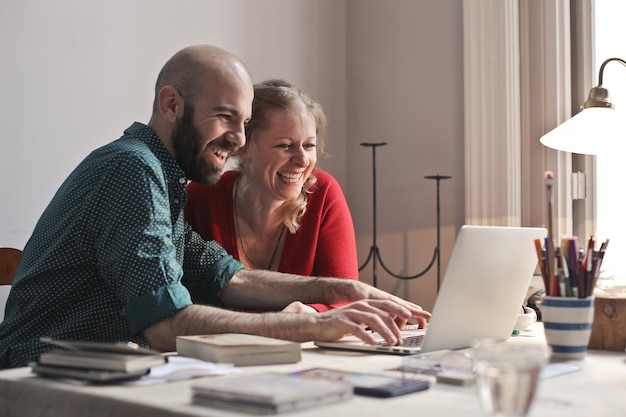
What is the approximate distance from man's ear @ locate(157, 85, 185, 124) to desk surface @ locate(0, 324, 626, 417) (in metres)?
0.95

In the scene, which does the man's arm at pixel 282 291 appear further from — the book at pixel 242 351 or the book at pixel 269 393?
the book at pixel 269 393

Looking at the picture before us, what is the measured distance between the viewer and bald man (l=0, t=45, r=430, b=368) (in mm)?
1482

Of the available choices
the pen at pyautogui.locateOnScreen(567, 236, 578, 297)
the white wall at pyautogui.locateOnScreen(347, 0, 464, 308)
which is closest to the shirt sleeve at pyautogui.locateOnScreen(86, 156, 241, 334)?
the pen at pyautogui.locateOnScreen(567, 236, 578, 297)

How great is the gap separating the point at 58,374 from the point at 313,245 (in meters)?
1.42

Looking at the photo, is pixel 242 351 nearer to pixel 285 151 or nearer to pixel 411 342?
pixel 411 342

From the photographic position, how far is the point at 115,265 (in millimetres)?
1532

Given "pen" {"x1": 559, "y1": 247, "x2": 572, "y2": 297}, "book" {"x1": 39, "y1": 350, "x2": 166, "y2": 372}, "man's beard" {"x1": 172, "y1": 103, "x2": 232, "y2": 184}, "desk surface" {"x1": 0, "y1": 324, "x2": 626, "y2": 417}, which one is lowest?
"desk surface" {"x1": 0, "y1": 324, "x2": 626, "y2": 417}

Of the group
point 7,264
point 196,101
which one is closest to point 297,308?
point 196,101

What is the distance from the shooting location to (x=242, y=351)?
3.85 ft

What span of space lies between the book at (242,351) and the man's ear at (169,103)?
0.85m

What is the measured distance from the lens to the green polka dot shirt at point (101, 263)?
1498 mm

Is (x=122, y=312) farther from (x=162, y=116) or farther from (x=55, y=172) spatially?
(x=55, y=172)

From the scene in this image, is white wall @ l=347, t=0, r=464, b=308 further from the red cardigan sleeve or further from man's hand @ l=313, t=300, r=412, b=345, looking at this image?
man's hand @ l=313, t=300, r=412, b=345

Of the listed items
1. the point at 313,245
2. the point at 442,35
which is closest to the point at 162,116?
the point at 313,245
